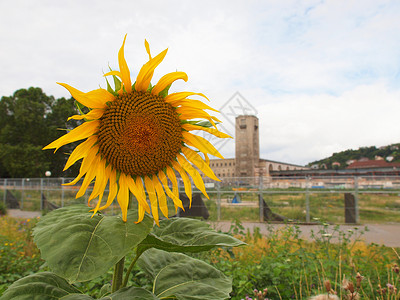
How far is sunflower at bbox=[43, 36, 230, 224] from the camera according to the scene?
1177 millimetres

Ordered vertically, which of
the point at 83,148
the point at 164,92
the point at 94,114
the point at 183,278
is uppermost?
the point at 164,92

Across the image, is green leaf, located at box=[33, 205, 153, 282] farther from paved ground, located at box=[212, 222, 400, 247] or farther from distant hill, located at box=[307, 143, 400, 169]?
distant hill, located at box=[307, 143, 400, 169]

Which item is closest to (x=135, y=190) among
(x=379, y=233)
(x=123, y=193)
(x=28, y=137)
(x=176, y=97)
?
(x=123, y=193)

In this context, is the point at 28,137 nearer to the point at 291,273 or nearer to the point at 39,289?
the point at 291,273

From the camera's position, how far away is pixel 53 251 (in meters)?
0.99

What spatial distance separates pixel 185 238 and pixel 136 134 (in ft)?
1.46

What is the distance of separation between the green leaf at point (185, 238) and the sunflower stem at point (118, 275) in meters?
0.10

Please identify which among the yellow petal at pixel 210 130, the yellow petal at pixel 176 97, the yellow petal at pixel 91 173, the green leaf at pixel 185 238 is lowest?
the green leaf at pixel 185 238

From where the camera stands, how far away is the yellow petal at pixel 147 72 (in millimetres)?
1188

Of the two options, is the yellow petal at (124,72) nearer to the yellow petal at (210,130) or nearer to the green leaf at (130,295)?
the yellow petal at (210,130)

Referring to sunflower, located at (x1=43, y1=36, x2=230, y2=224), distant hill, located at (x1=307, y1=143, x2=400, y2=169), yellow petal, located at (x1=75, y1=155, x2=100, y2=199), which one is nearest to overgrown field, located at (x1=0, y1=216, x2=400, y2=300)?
sunflower, located at (x1=43, y1=36, x2=230, y2=224)

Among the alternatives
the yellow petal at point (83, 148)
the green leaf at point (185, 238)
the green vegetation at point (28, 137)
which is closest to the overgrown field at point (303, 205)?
the green leaf at point (185, 238)

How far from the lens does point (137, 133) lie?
121 cm

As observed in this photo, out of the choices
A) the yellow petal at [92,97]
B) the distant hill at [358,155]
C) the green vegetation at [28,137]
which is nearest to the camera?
the yellow petal at [92,97]
